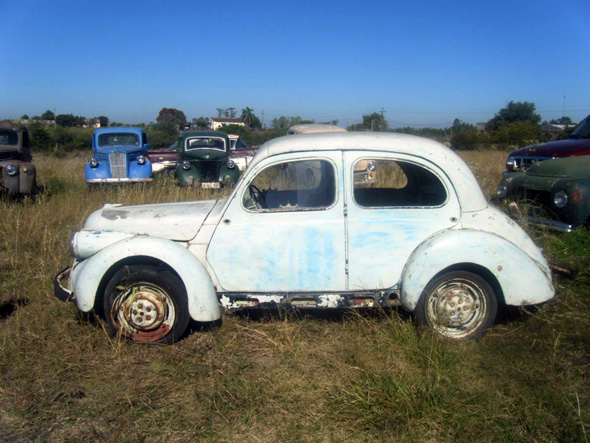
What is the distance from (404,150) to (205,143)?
10679mm

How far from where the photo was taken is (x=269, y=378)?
3496mm

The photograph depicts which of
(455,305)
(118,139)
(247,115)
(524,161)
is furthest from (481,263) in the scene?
(247,115)

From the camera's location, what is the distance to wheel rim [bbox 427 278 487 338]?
3836 mm

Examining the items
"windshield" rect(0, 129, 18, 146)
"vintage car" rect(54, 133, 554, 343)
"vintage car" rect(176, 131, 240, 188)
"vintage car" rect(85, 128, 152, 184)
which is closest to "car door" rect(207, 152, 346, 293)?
"vintage car" rect(54, 133, 554, 343)

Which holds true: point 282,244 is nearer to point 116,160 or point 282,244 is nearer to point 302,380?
point 302,380

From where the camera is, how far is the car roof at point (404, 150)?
3.83m

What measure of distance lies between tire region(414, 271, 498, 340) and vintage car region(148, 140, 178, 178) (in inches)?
473

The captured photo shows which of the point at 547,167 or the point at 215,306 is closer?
the point at 215,306

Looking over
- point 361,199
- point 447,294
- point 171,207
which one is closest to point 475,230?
point 447,294

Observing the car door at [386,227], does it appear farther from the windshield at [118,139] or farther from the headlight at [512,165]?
the windshield at [118,139]

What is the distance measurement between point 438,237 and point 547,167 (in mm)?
3520

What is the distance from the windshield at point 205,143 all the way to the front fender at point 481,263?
10.8 meters

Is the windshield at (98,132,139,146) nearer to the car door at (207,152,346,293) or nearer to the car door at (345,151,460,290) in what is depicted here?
the car door at (207,152,346,293)

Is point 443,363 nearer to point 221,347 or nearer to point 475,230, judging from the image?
point 475,230
